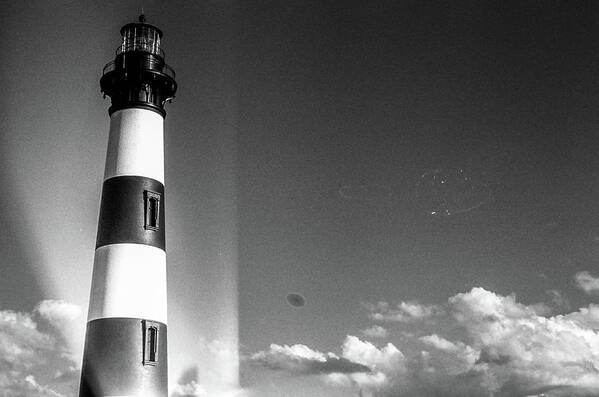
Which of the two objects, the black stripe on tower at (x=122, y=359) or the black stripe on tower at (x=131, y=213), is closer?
the black stripe on tower at (x=122, y=359)

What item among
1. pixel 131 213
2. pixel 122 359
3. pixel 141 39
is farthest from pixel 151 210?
pixel 141 39

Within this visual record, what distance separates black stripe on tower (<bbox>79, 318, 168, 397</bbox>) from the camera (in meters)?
21.1

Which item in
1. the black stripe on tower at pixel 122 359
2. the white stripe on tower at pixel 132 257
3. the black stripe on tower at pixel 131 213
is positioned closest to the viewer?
the black stripe on tower at pixel 122 359

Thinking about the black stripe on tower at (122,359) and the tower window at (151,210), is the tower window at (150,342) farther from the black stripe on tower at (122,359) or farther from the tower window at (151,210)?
the tower window at (151,210)

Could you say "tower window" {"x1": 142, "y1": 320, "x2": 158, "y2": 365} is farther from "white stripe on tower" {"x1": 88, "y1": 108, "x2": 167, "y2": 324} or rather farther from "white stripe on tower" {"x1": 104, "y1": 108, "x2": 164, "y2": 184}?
"white stripe on tower" {"x1": 104, "y1": 108, "x2": 164, "y2": 184}

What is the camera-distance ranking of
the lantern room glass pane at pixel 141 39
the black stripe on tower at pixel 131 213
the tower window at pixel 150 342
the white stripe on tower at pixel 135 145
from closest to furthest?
1. the tower window at pixel 150 342
2. the black stripe on tower at pixel 131 213
3. the white stripe on tower at pixel 135 145
4. the lantern room glass pane at pixel 141 39

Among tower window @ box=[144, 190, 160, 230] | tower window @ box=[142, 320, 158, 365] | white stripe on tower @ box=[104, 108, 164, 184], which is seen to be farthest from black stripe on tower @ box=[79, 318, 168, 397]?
white stripe on tower @ box=[104, 108, 164, 184]

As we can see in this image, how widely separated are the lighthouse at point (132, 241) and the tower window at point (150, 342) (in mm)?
29

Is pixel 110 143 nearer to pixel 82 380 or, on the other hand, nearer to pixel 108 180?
pixel 108 180

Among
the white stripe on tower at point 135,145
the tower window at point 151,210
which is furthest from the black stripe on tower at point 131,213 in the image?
the white stripe on tower at point 135,145

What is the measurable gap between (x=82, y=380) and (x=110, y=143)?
7.37 meters

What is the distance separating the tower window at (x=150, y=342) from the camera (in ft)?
70.8

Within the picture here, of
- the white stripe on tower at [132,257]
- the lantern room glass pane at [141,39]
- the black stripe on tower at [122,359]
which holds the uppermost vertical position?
the lantern room glass pane at [141,39]

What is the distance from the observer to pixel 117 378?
21.1m
